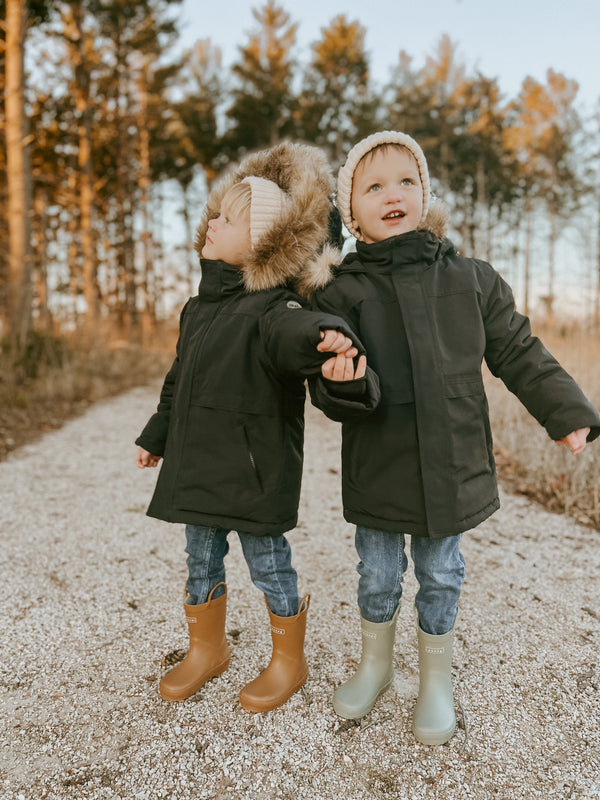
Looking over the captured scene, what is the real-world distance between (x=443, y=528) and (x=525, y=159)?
83.8ft

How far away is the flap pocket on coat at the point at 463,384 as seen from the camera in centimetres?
163

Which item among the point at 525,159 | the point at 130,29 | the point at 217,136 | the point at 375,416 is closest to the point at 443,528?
the point at 375,416

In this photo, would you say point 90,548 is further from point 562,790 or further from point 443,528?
point 562,790

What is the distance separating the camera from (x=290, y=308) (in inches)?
64.6

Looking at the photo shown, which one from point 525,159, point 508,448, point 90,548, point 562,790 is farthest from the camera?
point 525,159

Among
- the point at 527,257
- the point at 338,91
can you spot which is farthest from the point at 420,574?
the point at 527,257

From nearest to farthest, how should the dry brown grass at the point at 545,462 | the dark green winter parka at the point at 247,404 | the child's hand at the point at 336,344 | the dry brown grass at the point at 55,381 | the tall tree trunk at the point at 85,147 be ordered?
the child's hand at the point at 336,344 < the dark green winter parka at the point at 247,404 < the dry brown grass at the point at 545,462 < the dry brown grass at the point at 55,381 < the tall tree trunk at the point at 85,147

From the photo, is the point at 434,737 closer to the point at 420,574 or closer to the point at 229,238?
the point at 420,574

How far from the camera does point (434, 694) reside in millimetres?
1704

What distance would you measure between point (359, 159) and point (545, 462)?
2947 mm

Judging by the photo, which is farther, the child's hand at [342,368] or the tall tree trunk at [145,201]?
the tall tree trunk at [145,201]

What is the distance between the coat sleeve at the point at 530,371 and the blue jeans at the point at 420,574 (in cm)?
46

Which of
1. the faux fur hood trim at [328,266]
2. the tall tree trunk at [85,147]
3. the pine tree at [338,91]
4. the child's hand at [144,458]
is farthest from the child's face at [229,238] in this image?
the pine tree at [338,91]

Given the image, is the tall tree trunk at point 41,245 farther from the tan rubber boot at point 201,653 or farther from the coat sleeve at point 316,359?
the coat sleeve at point 316,359
